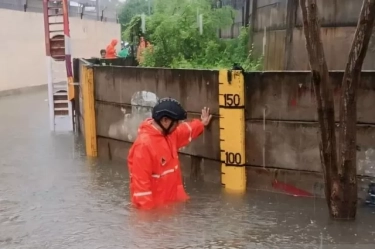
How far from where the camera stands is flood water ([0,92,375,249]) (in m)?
4.86

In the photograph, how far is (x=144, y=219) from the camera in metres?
5.45

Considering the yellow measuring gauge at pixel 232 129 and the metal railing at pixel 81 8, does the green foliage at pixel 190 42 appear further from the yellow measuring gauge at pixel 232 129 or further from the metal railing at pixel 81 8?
the metal railing at pixel 81 8

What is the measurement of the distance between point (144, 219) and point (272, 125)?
68.2 inches

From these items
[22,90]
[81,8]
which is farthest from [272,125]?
[81,8]

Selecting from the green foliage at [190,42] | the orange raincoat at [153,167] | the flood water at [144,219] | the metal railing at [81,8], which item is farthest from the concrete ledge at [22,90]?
the orange raincoat at [153,167]

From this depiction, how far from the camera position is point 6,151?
31.1ft

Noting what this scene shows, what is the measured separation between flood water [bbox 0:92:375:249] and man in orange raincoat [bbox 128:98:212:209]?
7.0 inches

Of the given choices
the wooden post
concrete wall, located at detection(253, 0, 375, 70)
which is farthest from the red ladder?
the wooden post

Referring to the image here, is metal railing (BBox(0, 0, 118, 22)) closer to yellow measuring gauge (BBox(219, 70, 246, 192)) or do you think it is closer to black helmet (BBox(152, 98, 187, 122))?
yellow measuring gauge (BBox(219, 70, 246, 192))

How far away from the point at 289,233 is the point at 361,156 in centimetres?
122

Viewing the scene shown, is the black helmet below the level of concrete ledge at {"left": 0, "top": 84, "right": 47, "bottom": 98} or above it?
above

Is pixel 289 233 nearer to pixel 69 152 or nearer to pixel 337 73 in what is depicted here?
pixel 337 73

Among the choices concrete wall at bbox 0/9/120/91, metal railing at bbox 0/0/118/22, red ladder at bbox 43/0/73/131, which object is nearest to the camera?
red ladder at bbox 43/0/73/131

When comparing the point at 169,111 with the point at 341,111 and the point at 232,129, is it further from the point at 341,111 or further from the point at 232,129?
the point at 341,111
